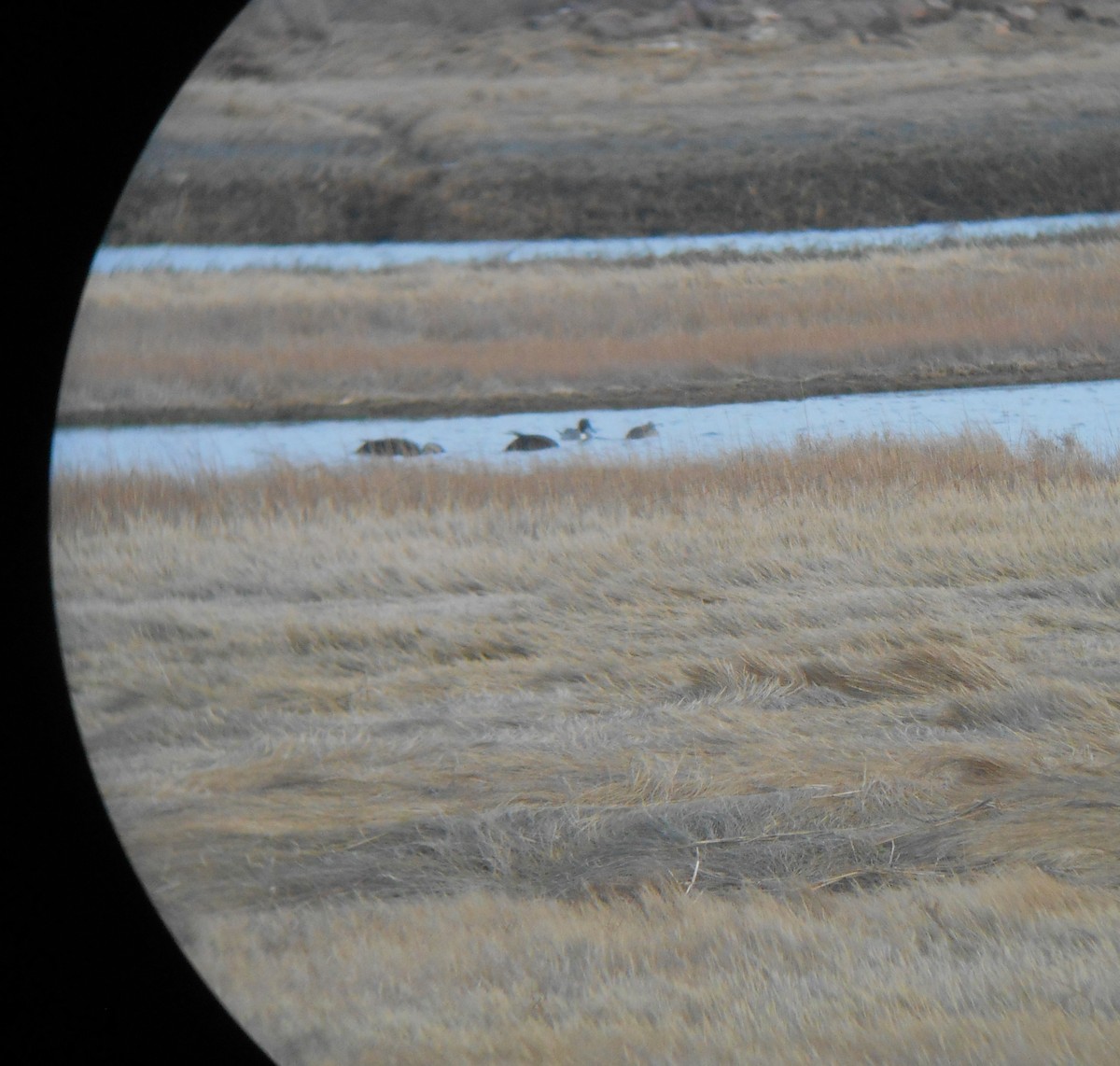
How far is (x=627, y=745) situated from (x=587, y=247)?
0.96 m

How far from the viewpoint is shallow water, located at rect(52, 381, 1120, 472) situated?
1906 mm

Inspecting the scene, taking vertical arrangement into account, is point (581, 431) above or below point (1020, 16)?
below

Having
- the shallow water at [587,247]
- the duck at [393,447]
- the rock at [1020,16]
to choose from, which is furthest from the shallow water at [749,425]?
the rock at [1020,16]

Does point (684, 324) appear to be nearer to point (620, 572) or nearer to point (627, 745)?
point (620, 572)

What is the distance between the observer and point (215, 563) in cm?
186

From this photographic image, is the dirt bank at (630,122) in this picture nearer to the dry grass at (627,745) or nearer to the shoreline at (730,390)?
the shoreline at (730,390)

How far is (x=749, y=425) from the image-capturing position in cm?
197

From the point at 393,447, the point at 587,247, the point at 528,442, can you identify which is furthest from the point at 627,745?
the point at 587,247

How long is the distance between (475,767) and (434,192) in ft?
3.57

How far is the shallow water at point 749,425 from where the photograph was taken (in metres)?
1.91

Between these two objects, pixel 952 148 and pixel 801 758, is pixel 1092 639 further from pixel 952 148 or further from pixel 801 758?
pixel 952 148

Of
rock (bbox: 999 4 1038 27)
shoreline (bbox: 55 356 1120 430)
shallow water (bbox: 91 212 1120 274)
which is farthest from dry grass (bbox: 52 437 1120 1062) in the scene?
rock (bbox: 999 4 1038 27)

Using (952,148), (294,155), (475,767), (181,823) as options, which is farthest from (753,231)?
(181,823)

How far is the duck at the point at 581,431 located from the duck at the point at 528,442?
29mm
